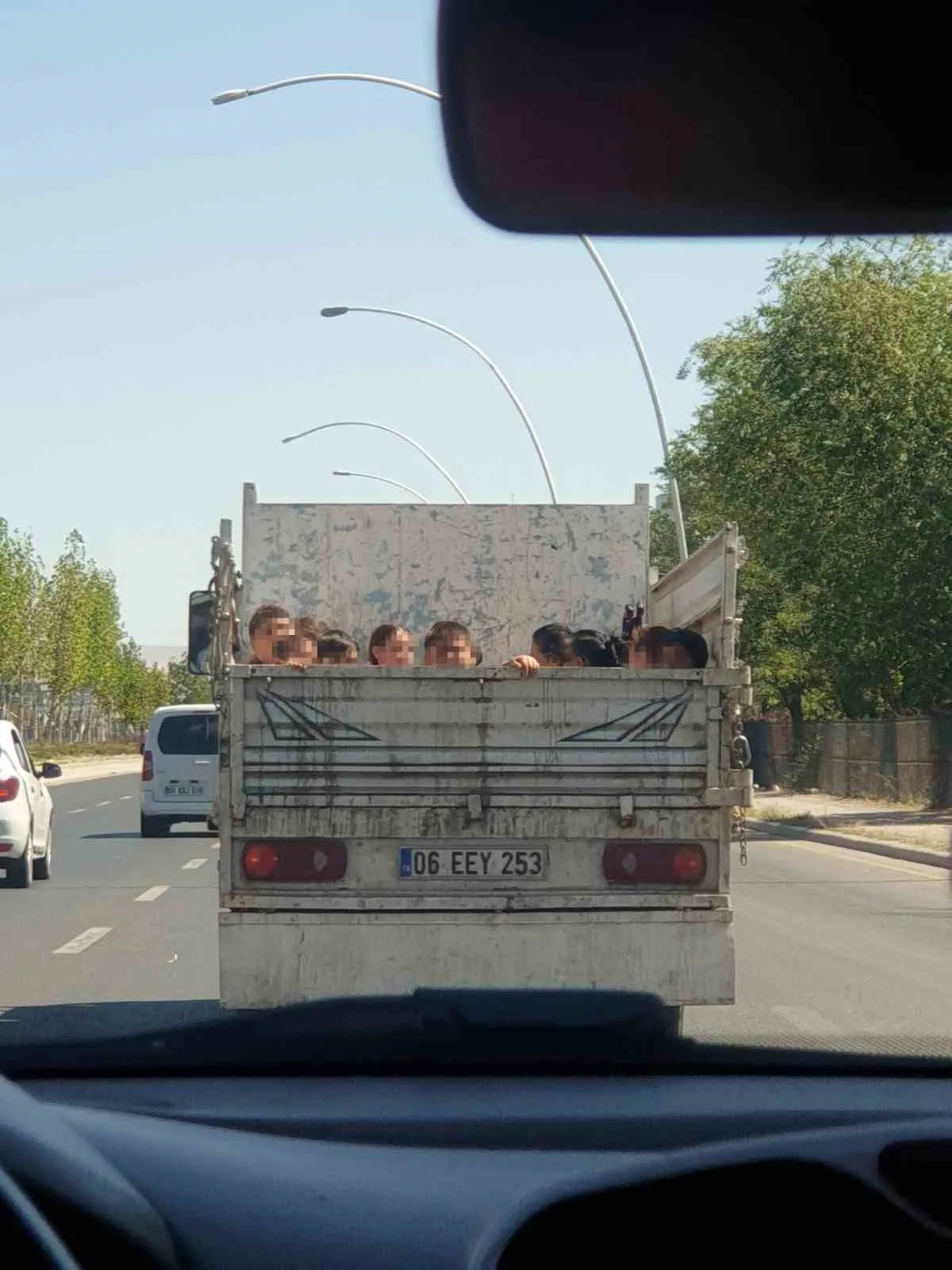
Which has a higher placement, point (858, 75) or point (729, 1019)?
point (858, 75)

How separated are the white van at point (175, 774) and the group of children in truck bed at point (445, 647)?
18.1 meters

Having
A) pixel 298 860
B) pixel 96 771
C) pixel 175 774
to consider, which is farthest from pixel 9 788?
pixel 96 771

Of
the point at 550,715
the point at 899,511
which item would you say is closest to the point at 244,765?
the point at 550,715

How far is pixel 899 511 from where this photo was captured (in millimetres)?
31922

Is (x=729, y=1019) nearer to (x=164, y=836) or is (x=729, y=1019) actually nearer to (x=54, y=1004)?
(x=54, y=1004)

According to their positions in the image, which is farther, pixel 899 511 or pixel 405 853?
pixel 899 511

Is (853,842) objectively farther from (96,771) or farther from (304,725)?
(96,771)

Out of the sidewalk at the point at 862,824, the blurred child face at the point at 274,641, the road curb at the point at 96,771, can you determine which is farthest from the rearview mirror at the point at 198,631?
the road curb at the point at 96,771

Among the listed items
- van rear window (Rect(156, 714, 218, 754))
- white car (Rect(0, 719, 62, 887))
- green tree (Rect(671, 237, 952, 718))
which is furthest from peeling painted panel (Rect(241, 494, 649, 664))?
green tree (Rect(671, 237, 952, 718))

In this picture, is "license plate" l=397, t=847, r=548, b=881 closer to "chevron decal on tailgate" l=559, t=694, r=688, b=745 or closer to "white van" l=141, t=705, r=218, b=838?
"chevron decal on tailgate" l=559, t=694, r=688, b=745

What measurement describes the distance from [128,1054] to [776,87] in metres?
2.94

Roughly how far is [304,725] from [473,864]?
0.82m

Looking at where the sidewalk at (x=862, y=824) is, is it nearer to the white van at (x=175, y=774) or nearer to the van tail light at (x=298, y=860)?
the white van at (x=175, y=774)

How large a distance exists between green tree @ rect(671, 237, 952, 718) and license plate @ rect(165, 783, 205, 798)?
11.7m
